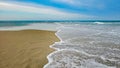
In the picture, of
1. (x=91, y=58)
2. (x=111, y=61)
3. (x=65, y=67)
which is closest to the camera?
(x=65, y=67)

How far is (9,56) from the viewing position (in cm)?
543

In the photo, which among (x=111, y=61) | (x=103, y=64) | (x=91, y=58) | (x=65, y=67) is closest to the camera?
(x=65, y=67)

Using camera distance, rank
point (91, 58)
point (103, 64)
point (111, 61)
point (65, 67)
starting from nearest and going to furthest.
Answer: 1. point (65, 67)
2. point (103, 64)
3. point (111, 61)
4. point (91, 58)

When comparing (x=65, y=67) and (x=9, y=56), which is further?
(x=9, y=56)

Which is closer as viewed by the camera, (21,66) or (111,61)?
(21,66)

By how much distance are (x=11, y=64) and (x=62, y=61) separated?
177 cm

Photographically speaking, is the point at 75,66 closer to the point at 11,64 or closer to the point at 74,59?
the point at 74,59

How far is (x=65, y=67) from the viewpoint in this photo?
14.0 feet

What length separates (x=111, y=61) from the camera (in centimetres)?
489

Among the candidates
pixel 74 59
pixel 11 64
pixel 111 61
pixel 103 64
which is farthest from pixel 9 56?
pixel 111 61

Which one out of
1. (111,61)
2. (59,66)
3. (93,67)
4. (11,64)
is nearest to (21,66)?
(11,64)

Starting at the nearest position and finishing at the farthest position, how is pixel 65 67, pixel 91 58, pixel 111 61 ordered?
pixel 65 67, pixel 111 61, pixel 91 58

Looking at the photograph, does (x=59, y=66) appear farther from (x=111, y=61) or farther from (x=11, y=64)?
(x=111, y=61)

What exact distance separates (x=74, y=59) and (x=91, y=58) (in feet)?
2.28
